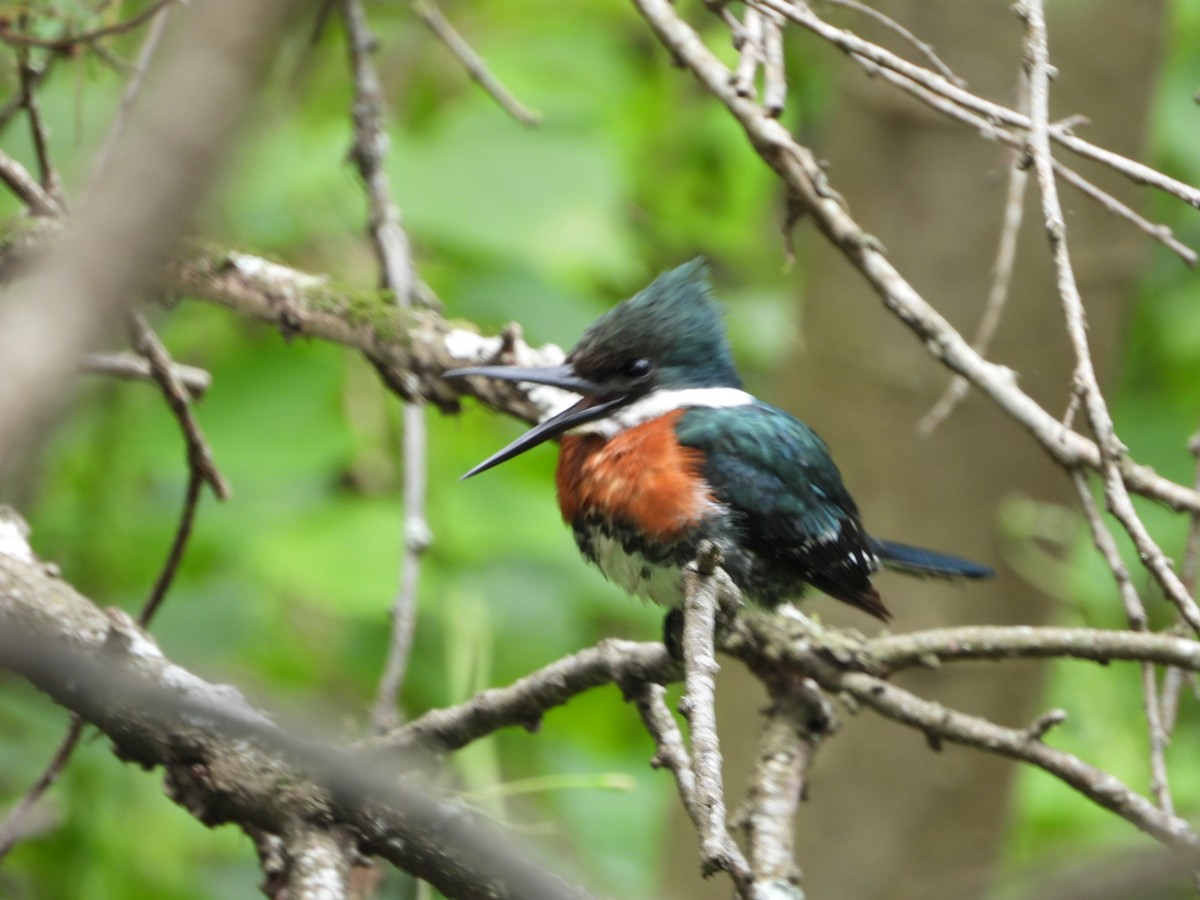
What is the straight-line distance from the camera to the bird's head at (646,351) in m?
2.53

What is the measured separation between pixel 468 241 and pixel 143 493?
1.15 m

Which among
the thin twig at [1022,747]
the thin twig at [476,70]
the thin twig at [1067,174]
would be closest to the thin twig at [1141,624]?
the thin twig at [1022,747]

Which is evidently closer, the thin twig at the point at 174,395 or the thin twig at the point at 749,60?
the thin twig at the point at 749,60

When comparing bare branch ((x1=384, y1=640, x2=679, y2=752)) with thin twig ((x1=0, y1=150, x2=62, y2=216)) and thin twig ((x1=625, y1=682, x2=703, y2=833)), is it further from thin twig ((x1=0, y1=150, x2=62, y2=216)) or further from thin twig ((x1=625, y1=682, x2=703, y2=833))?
thin twig ((x1=0, y1=150, x2=62, y2=216))

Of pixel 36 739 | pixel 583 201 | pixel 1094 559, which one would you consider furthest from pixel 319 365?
pixel 1094 559

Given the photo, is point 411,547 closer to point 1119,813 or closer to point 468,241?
point 1119,813

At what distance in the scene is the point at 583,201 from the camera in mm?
3668

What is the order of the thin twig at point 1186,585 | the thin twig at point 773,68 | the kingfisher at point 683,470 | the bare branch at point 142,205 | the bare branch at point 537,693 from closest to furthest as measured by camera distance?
the bare branch at point 142,205 < the thin twig at point 1186,585 < the bare branch at point 537,693 < the thin twig at point 773,68 < the kingfisher at point 683,470

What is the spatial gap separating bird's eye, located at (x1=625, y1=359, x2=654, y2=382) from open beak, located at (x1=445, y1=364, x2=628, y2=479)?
2.1 inches

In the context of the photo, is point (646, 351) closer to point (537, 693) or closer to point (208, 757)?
point (537, 693)

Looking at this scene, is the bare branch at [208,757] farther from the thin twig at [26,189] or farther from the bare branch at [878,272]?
the bare branch at [878,272]

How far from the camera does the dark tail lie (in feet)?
9.02

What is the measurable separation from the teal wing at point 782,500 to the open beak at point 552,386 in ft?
0.54

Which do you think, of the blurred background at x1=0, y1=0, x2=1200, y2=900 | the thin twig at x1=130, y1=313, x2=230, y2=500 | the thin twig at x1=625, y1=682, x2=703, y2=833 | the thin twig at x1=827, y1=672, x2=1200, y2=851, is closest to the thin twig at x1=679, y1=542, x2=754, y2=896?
the thin twig at x1=625, y1=682, x2=703, y2=833
